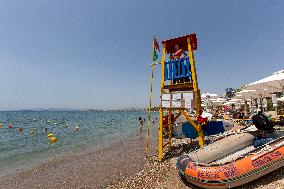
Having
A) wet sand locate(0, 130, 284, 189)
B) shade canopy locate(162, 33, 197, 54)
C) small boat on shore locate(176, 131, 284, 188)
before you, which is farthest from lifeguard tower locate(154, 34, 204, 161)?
small boat on shore locate(176, 131, 284, 188)

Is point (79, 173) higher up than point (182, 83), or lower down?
lower down

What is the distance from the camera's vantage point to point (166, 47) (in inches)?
451

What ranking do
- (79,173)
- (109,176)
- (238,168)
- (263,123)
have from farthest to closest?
(79,173), (109,176), (263,123), (238,168)

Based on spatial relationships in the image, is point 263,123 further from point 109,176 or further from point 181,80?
point 109,176

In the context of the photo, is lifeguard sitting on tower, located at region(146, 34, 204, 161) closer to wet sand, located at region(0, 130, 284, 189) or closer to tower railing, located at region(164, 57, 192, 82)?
tower railing, located at region(164, 57, 192, 82)

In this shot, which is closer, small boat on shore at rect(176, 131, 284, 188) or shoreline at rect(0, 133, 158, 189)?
small boat on shore at rect(176, 131, 284, 188)

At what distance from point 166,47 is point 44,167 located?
985 cm

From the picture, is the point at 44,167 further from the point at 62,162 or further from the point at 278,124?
the point at 278,124

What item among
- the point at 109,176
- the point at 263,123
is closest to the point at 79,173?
the point at 109,176

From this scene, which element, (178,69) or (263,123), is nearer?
(263,123)

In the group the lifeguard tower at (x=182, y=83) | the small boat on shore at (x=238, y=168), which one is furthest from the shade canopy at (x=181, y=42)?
the small boat on shore at (x=238, y=168)

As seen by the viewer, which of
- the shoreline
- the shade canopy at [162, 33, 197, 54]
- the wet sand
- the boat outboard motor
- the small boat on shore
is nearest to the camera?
the small boat on shore

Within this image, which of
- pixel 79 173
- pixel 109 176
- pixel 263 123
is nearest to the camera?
pixel 263 123

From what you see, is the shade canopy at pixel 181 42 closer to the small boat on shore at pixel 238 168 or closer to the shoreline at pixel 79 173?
the small boat on shore at pixel 238 168
